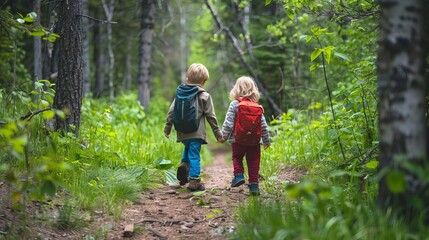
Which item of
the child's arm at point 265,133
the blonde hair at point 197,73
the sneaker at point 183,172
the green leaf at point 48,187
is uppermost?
the blonde hair at point 197,73

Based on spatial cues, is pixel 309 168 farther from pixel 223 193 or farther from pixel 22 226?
pixel 22 226

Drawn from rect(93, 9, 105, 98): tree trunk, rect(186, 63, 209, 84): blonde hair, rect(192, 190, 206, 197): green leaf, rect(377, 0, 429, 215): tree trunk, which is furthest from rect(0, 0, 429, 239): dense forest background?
rect(93, 9, 105, 98): tree trunk

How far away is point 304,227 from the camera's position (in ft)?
10.3

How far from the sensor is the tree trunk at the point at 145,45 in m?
13.0

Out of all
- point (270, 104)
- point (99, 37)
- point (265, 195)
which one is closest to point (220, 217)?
point (265, 195)

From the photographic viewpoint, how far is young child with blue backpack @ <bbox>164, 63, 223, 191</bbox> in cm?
614

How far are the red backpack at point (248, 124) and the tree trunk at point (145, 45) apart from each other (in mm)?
8041

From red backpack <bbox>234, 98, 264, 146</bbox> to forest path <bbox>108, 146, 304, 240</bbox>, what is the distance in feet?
2.61

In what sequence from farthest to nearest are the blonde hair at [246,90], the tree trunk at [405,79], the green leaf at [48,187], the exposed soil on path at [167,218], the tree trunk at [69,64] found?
1. the tree trunk at [69,64]
2. the blonde hair at [246,90]
3. the exposed soil on path at [167,218]
4. the green leaf at [48,187]
5. the tree trunk at [405,79]

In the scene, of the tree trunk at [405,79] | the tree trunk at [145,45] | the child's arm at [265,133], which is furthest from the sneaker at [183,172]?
the tree trunk at [145,45]

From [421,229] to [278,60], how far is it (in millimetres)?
10226

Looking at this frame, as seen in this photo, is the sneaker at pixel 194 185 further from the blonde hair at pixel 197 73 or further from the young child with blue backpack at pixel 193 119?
the blonde hair at pixel 197 73

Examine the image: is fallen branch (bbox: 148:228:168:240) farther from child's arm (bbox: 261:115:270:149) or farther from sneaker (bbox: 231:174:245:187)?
child's arm (bbox: 261:115:270:149)

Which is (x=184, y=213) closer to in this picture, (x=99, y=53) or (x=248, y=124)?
(x=248, y=124)
